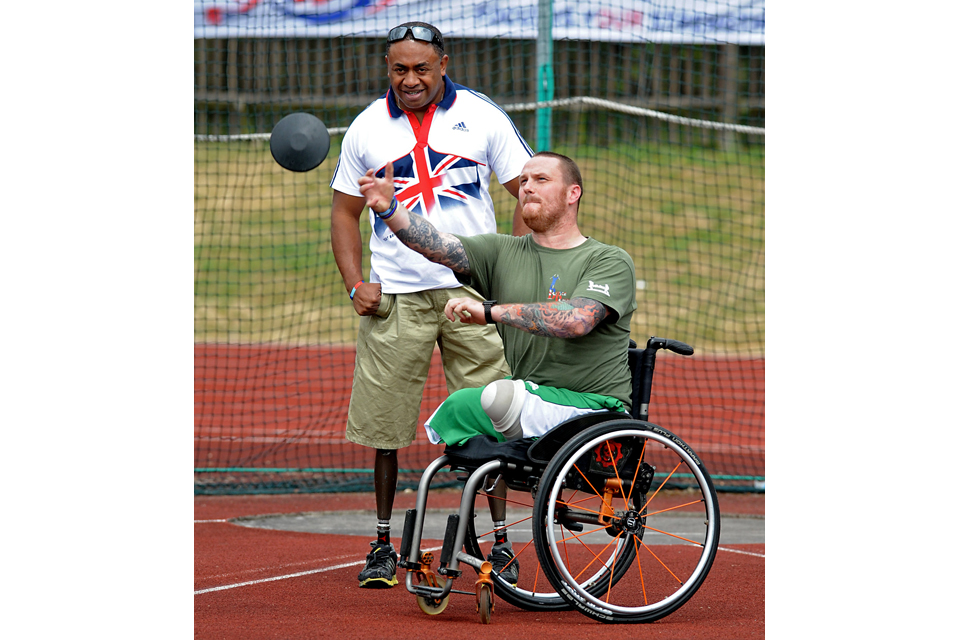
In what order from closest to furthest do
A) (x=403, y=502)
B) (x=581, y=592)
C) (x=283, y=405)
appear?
(x=581, y=592) < (x=403, y=502) < (x=283, y=405)

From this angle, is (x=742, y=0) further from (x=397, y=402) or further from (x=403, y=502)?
(x=397, y=402)

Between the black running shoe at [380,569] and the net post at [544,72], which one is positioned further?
the net post at [544,72]

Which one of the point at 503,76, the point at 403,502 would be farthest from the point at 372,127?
the point at 503,76

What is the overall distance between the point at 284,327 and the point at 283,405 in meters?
3.80

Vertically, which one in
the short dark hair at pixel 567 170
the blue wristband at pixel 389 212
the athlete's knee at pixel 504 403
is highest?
the short dark hair at pixel 567 170

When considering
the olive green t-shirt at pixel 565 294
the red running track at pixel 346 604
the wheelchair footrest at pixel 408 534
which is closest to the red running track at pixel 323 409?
the red running track at pixel 346 604

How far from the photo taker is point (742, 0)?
35.3 ft

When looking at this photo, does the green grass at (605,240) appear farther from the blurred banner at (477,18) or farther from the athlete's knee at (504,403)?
the athlete's knee at (504,403)

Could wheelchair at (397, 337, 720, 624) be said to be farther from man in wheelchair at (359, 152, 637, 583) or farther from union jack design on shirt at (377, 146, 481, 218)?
union jack design on shirt at (377, 146, 481, 218)

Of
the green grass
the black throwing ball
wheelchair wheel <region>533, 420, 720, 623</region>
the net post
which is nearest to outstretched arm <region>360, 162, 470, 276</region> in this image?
the black throwing ball

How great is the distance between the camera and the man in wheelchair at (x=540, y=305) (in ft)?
10.6

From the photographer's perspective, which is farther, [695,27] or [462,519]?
[695,27]

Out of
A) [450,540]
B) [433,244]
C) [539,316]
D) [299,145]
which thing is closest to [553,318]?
[539,316]

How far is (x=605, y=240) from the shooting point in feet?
47.1
